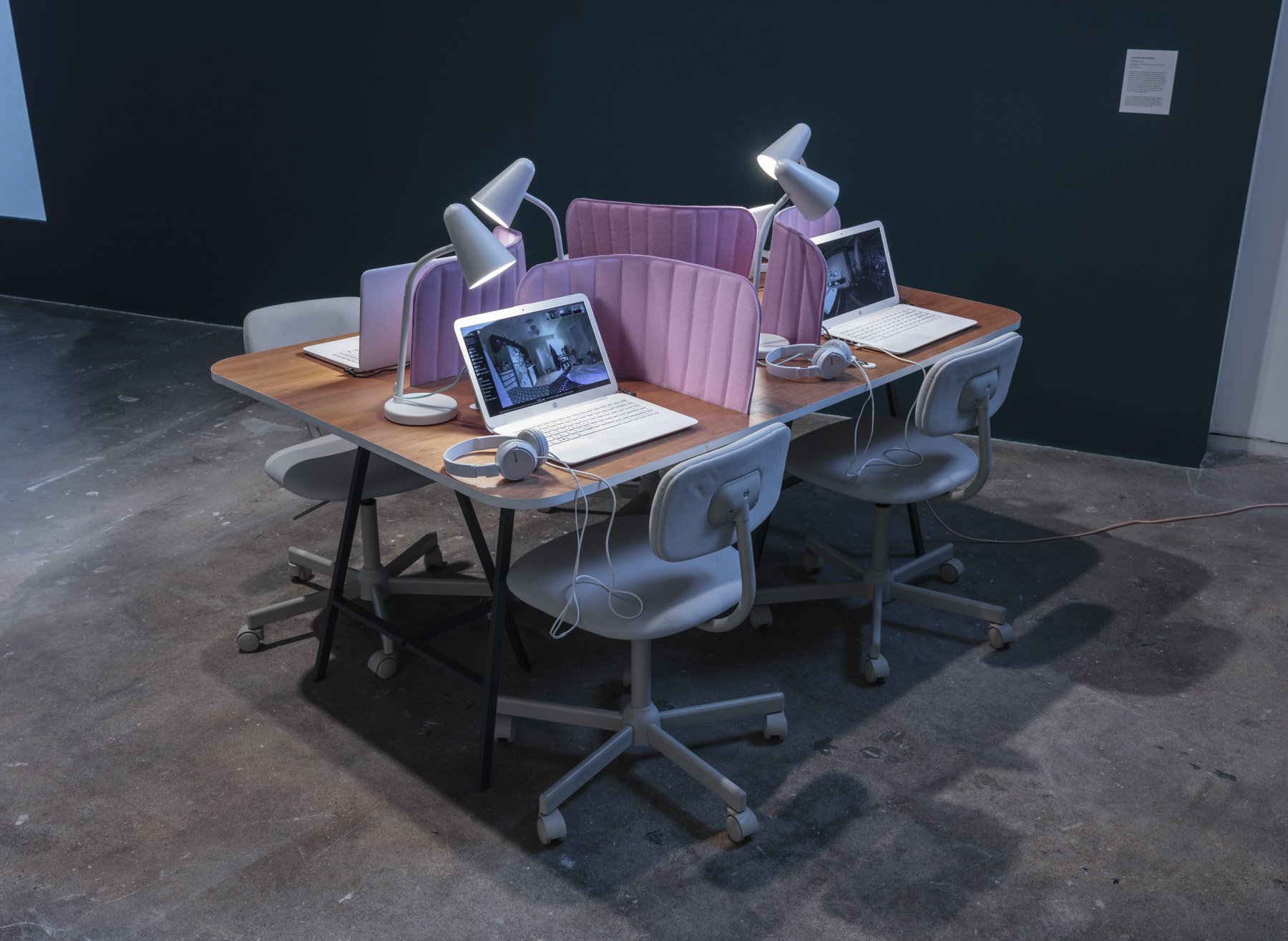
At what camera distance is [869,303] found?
3689 millimetres

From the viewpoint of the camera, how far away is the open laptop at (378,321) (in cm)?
298

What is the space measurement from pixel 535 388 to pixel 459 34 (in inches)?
129

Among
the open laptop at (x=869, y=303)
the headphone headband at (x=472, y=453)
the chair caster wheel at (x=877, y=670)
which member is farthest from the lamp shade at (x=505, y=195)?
the chair caster wheel at (x=877, y=670)

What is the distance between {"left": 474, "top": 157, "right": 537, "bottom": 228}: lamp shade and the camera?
2.90m

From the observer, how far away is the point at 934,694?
3117 mm

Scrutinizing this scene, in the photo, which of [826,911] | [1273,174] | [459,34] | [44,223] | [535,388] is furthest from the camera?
[44,223]

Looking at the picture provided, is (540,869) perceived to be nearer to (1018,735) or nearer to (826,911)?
(826,911)

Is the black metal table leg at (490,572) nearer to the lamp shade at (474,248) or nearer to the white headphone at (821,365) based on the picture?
the lamp shade at (474,248)

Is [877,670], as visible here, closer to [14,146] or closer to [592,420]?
[592,420]

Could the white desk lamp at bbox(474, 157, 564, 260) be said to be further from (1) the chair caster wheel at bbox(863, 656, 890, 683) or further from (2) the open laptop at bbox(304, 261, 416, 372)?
(1) the chair caster wheel at bbox(863, 656, 890, 683)

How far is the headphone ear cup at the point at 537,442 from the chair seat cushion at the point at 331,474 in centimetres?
73

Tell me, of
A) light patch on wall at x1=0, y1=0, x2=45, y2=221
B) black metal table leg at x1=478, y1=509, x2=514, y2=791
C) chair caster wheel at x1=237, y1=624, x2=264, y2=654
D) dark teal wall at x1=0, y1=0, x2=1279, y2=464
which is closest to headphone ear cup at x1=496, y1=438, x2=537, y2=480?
black metal table leg at x1=478, y1=509, x2=514, y2=791

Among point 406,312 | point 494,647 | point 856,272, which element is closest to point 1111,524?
point 856,272

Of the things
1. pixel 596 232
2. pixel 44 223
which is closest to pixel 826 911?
pixel 596 232
